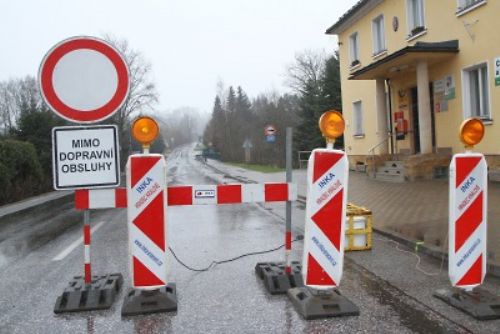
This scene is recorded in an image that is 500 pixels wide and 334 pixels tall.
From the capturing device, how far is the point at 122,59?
5.12 m

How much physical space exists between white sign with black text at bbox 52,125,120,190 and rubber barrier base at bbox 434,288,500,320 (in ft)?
11.1

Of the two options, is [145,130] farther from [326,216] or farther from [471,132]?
[471,132]

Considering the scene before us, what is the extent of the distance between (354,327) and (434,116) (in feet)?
53.7

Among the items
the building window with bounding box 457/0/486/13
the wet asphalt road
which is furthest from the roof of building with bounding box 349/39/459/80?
the wet asphalt road

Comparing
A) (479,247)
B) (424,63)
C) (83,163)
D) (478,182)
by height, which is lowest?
(479,247)

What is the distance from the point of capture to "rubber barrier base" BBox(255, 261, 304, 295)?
Result: 5203 millimetres

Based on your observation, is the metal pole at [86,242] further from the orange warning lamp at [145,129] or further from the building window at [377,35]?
the building window at [377,35]

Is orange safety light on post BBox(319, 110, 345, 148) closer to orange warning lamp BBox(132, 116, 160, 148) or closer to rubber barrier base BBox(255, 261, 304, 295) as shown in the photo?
orange warning lamp BBox(132, 116, 160, 148)

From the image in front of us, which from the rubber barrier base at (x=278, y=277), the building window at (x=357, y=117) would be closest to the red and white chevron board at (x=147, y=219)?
the rubber barrier base at (x=278, y=277)

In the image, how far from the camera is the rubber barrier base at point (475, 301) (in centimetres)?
426

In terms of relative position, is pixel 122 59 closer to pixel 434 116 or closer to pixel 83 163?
pixel 83 163

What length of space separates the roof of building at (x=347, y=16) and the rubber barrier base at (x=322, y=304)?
20.2 m

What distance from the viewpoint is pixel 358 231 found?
7.09 meters

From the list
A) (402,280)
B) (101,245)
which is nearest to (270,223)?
(101,245)
